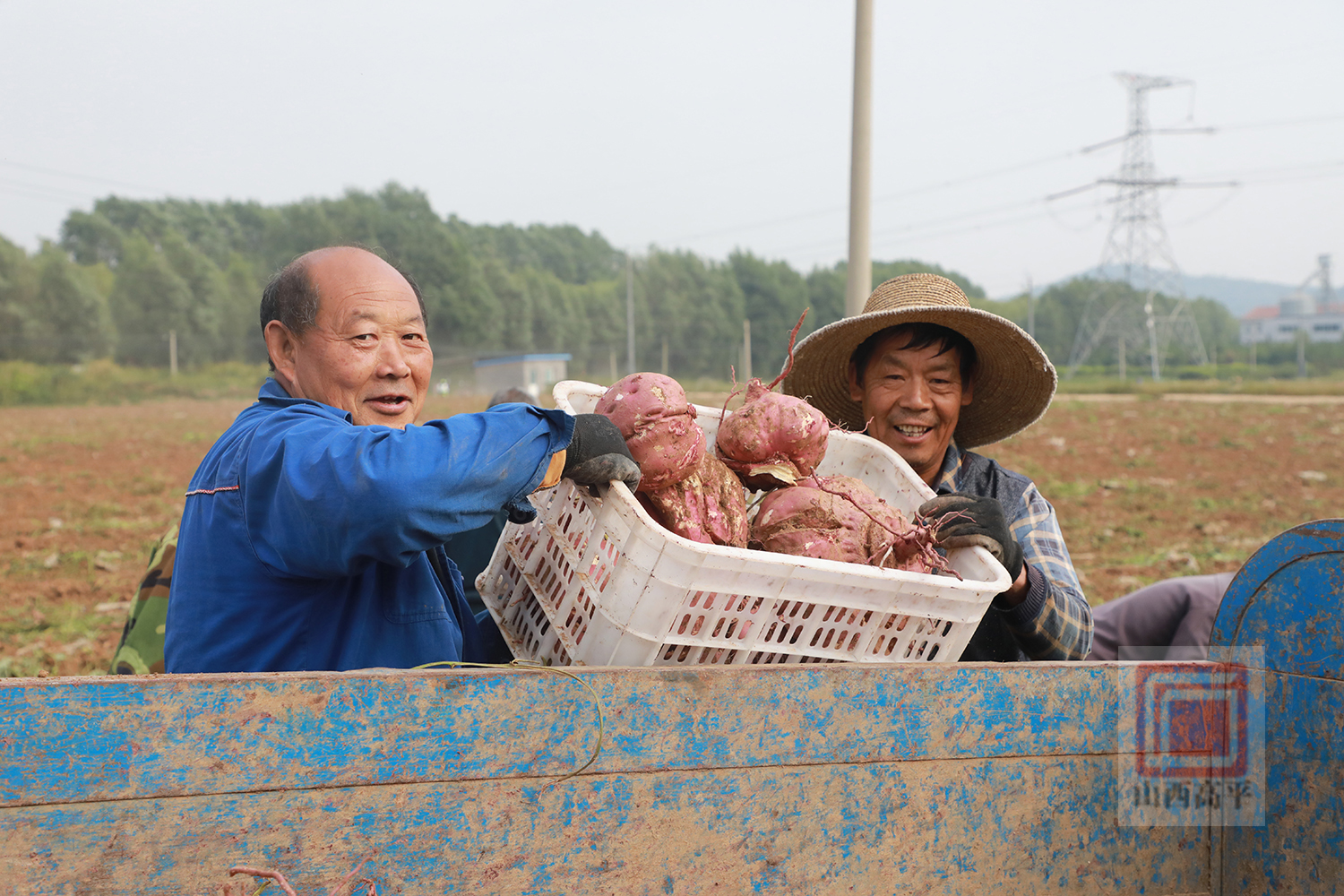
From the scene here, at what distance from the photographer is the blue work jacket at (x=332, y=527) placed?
4.77 ft

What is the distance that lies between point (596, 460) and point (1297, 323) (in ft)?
389

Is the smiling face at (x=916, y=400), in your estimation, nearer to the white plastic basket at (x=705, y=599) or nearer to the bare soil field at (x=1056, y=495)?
the white plastic basket at (x=705, y=599)

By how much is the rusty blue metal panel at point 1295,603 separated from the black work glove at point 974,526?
41cm

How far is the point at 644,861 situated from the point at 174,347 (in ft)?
139

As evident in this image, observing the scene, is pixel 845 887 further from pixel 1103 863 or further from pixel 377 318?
pixel 377 318

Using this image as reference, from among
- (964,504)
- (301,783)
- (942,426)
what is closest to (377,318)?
(301,783)

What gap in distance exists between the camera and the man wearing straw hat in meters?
2.31

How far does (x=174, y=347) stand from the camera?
38562 millimetres

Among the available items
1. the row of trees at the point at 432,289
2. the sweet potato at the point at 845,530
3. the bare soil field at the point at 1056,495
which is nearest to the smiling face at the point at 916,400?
the sweet potato at the point at 845,530

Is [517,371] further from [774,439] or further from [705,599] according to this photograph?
[705,599]

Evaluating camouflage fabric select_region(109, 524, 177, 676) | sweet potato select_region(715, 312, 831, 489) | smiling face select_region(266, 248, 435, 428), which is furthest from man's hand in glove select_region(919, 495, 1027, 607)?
camouflage fabric select_region(109, 524, 177, 676)

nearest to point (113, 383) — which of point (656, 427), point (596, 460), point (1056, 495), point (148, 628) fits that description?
point (1056, 495)

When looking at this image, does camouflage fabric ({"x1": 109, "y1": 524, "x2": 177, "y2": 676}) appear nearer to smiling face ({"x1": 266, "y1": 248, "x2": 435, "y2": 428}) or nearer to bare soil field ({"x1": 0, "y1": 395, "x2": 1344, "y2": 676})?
bare soil field ({"x1": 0, "y1": 395, "x2": 1344, "y2": 676})

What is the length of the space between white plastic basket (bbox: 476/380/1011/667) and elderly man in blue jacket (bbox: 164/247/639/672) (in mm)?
166
